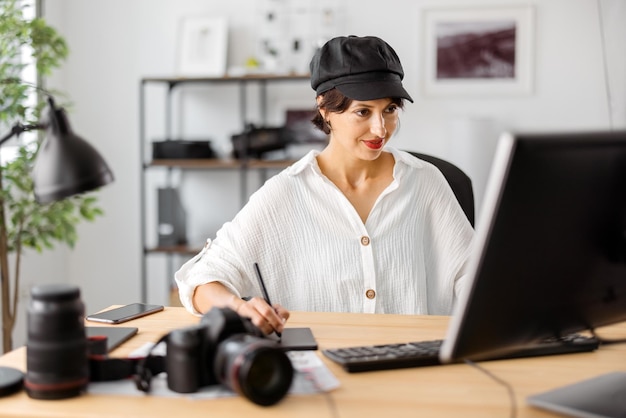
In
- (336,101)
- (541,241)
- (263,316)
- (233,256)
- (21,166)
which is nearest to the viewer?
(541,241)

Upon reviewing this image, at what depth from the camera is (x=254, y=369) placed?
1149mm

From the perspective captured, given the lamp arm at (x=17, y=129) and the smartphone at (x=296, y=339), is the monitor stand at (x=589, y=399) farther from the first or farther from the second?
the lamp arm at (x=17, y=129)

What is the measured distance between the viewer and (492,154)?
417cm

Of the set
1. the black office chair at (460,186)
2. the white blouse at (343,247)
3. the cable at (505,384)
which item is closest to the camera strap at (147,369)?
the cable at (505,384)

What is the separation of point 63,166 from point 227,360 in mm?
372

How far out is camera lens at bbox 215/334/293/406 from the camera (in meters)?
1.12

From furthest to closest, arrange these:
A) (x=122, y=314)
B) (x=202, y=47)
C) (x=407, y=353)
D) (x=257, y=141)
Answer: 1. (x=202, y=47)
2. (x=257, y=141)
3. (x=122, y=314)
4. (x=407, y=353)

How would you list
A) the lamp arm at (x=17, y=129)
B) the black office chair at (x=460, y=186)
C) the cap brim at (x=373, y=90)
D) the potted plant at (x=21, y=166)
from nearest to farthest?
the lamp arm at (x=17, y=129) → the cap brim at (x=373, y=90) → the black office chair at (x=460, y=186) → the potted plant at (x=21, y=166)

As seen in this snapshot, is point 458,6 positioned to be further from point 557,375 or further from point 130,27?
point 557,375

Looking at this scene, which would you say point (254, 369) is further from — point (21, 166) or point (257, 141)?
point (257, 141)

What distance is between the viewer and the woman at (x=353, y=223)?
1.97 metres

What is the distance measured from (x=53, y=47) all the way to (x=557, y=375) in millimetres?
2817

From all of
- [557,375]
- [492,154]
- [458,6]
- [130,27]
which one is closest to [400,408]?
[557,375]

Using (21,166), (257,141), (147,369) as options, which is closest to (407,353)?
(147,369)
